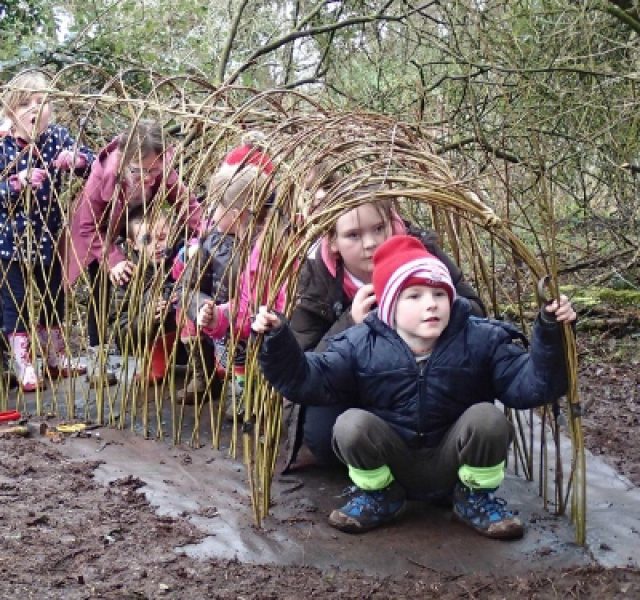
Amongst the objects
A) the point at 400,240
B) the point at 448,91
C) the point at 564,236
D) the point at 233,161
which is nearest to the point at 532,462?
the point at 400,240

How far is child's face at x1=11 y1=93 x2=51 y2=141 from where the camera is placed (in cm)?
404

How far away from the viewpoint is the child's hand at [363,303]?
307 centimetres

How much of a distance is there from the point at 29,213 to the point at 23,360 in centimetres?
81

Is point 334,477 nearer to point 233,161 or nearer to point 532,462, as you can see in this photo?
point 532,462

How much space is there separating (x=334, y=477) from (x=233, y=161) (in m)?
1.37

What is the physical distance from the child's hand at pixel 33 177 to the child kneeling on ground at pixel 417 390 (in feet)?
5.94

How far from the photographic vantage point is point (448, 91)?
5.70 metres

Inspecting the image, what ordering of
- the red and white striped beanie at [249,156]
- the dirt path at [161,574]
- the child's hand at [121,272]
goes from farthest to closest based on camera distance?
the child's hand at [121,272] → the red and white striped beanie at [249,156] → the dirt path at [161,574]

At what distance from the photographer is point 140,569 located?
8.14 feet

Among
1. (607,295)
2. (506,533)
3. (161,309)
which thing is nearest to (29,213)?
(161,309)

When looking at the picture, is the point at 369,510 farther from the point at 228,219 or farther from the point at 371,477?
the point at 228,219

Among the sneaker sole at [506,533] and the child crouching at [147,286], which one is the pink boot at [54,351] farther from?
the sneaker sole at [506,533]

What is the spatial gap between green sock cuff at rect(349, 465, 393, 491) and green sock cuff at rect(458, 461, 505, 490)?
0.23 metres

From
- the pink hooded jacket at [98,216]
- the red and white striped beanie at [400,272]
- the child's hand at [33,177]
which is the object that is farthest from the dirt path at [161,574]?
the child's hand at [33,177]
